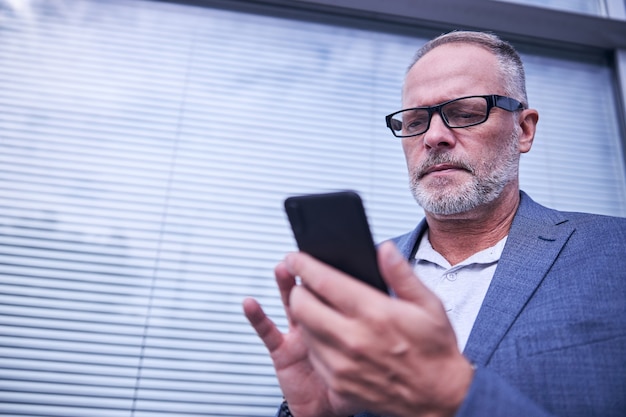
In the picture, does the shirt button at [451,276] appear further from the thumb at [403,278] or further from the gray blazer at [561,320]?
the thumb at [403,278]

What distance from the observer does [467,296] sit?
886 mm

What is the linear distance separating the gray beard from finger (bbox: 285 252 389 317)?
0.63 m

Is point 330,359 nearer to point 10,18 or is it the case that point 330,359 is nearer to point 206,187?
point 206,187

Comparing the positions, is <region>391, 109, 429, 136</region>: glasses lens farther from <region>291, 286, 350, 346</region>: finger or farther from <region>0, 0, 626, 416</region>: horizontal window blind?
<region>291, 286, 350, 346</region>: finger

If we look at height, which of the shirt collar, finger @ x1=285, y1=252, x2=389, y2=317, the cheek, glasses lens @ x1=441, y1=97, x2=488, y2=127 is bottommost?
finger @ x1=285, y1=252, x2=389, y2=317

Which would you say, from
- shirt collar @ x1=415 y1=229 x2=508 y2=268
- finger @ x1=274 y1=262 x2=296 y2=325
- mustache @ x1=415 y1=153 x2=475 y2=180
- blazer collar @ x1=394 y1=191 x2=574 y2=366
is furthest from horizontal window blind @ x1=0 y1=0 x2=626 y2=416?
finger @ x1=274 y1=262 x2=296 y2=325

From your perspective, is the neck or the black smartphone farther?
→ the neck

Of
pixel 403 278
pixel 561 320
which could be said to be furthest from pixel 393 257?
pixel 561 320

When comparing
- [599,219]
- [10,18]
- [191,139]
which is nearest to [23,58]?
[10,18]

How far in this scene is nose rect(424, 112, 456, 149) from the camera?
0.98 meters

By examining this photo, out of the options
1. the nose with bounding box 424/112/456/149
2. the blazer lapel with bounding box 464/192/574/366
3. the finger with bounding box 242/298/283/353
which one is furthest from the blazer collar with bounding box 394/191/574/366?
the finger with bounding box 242/298/283/353

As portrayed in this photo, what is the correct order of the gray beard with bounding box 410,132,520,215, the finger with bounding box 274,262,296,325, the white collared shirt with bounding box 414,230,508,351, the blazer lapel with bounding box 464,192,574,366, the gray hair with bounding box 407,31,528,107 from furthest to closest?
the gray hair with bounding box 407,31,528,107
the gray beard with bounding box 410,132,520,215
the white collared shirt with bounding box 414,230,508,351
the blazer lapel with bounding box 464,192,574,366
the finger with bounding box 274,262,296,325

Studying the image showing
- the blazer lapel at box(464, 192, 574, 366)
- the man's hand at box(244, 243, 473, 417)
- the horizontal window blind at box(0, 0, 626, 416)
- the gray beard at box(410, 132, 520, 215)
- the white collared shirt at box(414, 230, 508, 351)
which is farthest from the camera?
the horizontal window blind at box(0, 0, 626, 416)

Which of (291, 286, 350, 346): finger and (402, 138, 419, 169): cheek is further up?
(402, 138, 419, 169): cheek
